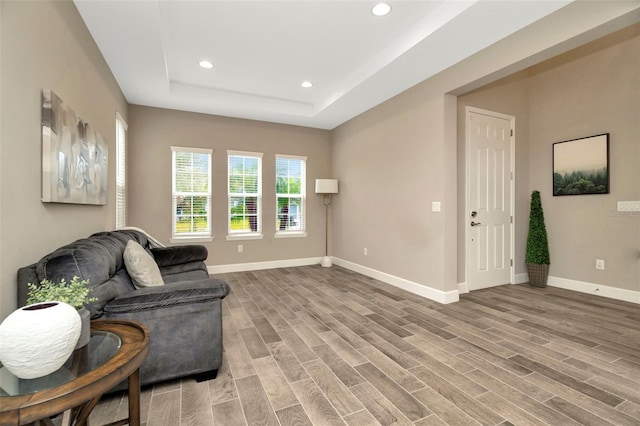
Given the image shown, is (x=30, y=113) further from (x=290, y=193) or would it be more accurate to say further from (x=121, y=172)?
(x=290, y=193)

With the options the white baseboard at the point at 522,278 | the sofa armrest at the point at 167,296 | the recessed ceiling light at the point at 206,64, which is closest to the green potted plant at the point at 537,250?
the white baseboard at the point at 522,278

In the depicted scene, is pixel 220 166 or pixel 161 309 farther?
pixel 220 166

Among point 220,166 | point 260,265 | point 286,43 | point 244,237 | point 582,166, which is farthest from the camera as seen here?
point 260,265

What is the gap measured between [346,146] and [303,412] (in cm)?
478

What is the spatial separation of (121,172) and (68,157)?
2.27 metres

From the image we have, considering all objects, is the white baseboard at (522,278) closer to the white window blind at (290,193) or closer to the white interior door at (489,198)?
the white interior door at (489,198)

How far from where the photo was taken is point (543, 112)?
14.5ft

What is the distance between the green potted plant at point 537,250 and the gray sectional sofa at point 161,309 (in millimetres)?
4407

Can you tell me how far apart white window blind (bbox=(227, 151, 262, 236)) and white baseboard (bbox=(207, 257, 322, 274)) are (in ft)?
1.94

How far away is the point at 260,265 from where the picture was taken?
5582mm

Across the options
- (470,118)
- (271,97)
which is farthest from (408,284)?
(271,97)

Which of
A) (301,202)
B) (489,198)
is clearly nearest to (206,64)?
(301,202)

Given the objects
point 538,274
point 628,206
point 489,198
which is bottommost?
point 538,274

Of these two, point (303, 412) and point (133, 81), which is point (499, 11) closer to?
point (303, 412)
